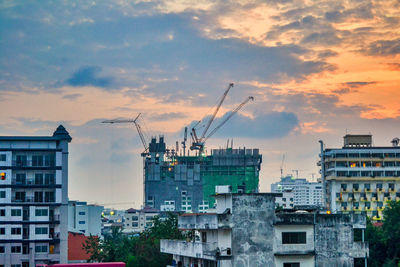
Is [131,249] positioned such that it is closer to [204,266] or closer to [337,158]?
[204,266]

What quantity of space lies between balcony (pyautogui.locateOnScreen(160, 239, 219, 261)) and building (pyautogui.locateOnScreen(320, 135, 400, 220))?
318 feet

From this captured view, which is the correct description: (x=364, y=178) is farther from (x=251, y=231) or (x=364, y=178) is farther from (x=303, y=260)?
(x=251, y=231)

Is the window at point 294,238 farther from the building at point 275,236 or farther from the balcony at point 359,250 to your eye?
the balcony at point 359,250

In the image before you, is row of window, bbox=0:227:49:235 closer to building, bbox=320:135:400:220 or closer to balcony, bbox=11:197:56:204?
balcony, bbox=11:197:56:204

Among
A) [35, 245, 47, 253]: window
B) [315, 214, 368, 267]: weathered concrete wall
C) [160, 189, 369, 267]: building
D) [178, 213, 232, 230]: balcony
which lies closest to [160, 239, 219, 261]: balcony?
[160, 189, 369, 267]: building

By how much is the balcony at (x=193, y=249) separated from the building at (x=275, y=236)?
0.21 metres

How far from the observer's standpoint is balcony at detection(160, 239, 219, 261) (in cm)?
6122

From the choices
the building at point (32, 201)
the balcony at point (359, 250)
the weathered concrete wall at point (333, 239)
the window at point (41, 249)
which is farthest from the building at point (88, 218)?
the balcony at point (359, 250)

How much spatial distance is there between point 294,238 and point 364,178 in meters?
107

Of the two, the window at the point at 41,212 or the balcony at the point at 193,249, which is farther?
the window at the point at 41,212

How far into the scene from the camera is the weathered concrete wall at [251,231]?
2343 inches

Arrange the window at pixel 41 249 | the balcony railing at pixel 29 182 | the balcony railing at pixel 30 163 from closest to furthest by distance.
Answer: the window at pixel 41 249, the balcony railing at pixel 29 182, the balcony railing at pixel 30 163

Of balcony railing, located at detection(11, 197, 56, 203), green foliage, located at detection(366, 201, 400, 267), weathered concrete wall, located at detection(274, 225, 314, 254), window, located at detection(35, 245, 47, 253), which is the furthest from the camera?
balcony railing, located at detection(11, 197, 56, 203)

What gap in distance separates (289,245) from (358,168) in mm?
107584
